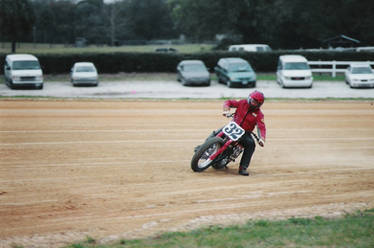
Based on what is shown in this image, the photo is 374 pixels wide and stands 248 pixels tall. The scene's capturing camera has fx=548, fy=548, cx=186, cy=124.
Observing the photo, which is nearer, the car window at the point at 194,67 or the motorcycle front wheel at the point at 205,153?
the motorcycle front wheel at the point at 205,153

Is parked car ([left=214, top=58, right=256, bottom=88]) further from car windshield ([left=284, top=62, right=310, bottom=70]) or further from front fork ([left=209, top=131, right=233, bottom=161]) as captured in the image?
front fork ([left=209, top=131, right=233, bottom=161])

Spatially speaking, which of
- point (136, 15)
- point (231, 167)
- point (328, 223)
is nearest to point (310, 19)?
point (136, 15)

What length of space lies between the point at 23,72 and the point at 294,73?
691 inches

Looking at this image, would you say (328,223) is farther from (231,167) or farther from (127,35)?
(127,35)

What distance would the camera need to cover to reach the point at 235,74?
3672cm

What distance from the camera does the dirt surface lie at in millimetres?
8508

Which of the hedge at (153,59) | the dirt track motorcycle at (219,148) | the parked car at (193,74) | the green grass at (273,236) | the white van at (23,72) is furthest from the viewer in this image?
the hedge at (153,59)

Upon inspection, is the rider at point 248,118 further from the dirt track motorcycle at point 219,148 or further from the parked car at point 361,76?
the parked car at point 361,76

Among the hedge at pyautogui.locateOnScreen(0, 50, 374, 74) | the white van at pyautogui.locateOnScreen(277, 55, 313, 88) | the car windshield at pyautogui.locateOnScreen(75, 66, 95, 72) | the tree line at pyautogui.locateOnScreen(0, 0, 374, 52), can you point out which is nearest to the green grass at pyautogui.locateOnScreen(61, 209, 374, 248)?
the white van at pyautogui.locateOnScreen(277, 55, 313, 88)

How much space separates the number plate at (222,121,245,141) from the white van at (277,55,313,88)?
25.3 metres

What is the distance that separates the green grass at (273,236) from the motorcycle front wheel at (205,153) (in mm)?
3463

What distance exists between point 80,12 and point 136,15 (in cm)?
2574

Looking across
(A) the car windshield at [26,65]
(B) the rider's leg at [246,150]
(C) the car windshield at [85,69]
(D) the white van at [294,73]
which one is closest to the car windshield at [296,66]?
(D) the white van at [294,73]

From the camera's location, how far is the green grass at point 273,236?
23.0ft
